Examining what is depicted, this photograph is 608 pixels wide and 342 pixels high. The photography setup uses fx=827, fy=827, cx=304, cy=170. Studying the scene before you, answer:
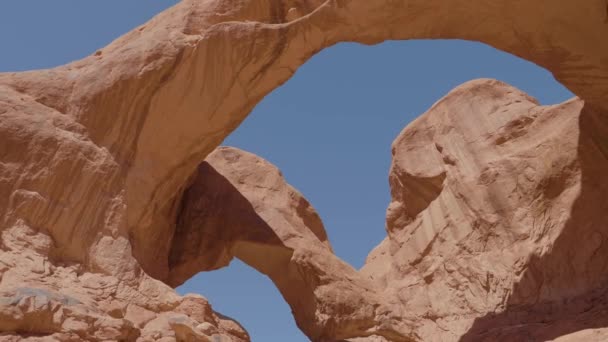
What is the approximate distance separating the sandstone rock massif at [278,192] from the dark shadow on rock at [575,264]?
0.08 feet

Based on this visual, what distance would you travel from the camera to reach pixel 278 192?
16297 mm

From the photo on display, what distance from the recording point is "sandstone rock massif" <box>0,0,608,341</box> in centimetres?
1043

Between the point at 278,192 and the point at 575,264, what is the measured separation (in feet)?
19.4

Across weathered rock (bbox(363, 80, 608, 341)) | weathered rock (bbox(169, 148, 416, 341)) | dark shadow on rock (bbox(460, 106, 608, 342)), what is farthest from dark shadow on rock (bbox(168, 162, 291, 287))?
dark shadow on rock (bbox(460, 106, 608, 342))

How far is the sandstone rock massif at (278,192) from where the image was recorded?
34.2 ft

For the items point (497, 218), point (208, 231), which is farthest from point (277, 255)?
point (497, 218)

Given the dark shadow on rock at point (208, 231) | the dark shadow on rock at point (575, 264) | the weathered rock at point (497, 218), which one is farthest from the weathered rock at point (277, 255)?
the dark shadow on rock at point (575, 264)

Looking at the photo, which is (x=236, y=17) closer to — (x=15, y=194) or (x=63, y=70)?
(x=63, y=70)

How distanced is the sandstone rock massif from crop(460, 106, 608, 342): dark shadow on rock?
0.08 ft

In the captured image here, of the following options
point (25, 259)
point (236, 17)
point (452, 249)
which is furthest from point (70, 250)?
point (452, 249)

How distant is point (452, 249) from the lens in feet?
48.8

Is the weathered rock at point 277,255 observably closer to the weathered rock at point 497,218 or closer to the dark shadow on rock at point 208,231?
the dark shadow on rock at point 208,231

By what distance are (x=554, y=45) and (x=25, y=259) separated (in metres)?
7.61

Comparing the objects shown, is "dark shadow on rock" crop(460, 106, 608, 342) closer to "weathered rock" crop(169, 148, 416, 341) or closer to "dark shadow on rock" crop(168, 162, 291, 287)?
"weathered rock" crop(169, 148, 416, 341)
